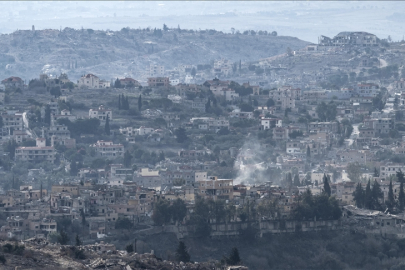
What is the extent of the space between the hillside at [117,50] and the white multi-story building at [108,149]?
61886 mm

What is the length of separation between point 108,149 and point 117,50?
82.0 metres

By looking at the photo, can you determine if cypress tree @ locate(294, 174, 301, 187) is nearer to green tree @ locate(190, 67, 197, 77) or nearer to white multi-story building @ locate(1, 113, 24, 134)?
white multi-story building @ locate(1, 113, 24, 134)

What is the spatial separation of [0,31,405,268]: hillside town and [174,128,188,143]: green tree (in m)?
0.13

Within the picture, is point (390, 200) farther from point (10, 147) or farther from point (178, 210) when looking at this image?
point (10, 147)

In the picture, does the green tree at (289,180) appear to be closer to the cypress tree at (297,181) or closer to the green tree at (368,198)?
the cypress tree at (297,181)

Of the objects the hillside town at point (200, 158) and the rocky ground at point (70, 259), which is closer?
the rocky ground at point (70, 259)

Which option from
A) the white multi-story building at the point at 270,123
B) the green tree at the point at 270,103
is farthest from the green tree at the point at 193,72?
the white multi-story building at the point at 270,123

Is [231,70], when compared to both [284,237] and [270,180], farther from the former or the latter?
[284,237]

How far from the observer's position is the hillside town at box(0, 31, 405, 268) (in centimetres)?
5447

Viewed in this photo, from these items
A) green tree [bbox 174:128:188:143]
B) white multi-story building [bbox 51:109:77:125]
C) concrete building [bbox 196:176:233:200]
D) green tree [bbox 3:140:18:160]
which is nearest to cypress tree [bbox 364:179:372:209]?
concrete building [bbox 196:176:233:200]

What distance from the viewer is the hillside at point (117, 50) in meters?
150

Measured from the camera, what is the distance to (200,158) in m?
76.1

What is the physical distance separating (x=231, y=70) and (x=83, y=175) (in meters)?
66.5

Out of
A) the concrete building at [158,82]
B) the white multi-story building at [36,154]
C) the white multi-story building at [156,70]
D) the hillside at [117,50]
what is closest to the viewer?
the white multi-story building at [36,154]
